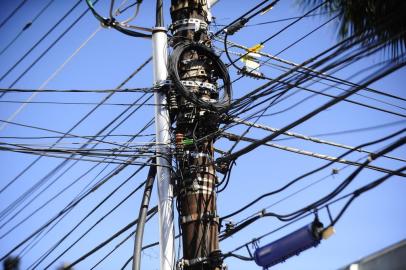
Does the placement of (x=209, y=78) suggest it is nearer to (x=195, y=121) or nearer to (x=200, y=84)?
(x=200, y=84)

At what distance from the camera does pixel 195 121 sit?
8109 millimetres

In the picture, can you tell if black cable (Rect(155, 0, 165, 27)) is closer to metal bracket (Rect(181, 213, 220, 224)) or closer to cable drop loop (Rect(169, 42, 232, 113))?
cable drop loop (Rect(169, 42, 232, 113))

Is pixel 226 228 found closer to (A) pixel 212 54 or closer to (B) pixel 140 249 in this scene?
(B) pixel 140 249

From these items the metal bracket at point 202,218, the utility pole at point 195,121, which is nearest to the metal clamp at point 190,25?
the utility pole at point 195,121

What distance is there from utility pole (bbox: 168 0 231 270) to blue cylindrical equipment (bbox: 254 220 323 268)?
0.57 metres

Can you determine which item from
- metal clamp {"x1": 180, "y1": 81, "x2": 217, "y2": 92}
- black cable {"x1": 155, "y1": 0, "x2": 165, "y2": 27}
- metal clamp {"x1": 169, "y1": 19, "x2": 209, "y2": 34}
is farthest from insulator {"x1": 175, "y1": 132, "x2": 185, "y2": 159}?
black cable {"x1": 155, "y1": 0, "x2": 165, "y2": 27}

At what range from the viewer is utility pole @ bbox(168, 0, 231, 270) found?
24.1 ft

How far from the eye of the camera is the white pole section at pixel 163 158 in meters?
7.46

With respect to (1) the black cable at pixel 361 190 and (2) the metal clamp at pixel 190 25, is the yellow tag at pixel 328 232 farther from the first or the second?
(2) the metal clamp at pixel 190 25

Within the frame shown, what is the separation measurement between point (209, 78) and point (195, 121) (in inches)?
26.4

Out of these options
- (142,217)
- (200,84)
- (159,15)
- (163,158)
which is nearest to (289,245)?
(142,217)

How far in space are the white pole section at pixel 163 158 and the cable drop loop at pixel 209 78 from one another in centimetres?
25

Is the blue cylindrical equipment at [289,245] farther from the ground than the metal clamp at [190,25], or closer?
closer

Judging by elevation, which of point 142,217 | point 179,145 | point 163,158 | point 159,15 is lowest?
point 142,217
